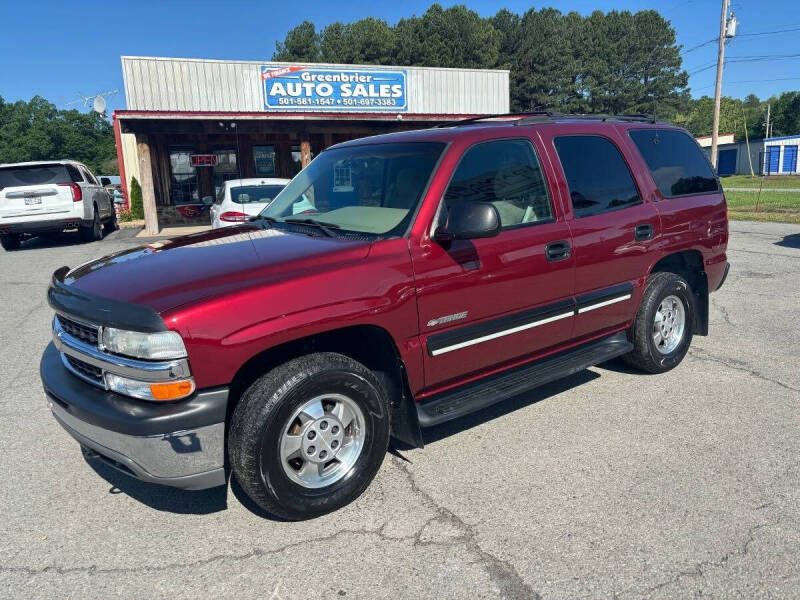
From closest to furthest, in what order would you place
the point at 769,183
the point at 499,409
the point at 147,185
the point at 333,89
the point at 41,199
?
the point at 499,409 < the point at 41,199 < the point at 147,185 < the point at 333,89 < the point at 769,183

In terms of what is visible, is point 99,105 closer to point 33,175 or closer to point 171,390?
point 33,175

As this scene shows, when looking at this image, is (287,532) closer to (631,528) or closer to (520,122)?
(631,528)

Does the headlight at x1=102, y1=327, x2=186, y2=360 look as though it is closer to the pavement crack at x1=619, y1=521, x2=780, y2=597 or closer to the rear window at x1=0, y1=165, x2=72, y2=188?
the pavement crack at x1=619, y1=521, x2=780, y2=597

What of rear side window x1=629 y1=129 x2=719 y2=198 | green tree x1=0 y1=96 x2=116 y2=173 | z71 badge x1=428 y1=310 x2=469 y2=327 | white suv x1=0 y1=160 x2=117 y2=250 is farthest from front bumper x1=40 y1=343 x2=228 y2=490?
green tree x1=0 y1=96 x2=116 y2=173

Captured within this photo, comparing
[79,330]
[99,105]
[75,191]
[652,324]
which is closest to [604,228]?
[652,324]

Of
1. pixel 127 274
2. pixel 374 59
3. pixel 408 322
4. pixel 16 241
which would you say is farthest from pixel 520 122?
pixel 374 59

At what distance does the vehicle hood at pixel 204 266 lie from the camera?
2703mm

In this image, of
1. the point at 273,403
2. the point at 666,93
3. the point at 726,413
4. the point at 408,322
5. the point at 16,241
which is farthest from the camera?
the point at 666,93

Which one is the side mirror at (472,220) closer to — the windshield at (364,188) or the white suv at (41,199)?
the windshield at (364,188)

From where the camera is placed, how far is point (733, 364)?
511 centimetres

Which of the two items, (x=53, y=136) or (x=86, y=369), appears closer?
(x=86, y=369)

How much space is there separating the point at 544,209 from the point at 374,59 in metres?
53.4

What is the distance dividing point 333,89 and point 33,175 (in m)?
11.2

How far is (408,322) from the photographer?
10.4 feet
